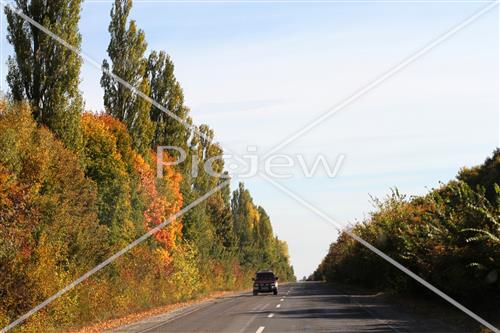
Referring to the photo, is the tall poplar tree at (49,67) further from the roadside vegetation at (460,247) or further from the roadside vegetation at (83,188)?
the roadside vegetation at (460,247)

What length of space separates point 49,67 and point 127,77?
12959 mm

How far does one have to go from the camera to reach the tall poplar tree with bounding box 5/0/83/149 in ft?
92.1

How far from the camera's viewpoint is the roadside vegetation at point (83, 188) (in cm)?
2039

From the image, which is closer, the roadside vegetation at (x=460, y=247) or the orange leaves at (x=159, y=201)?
the roadside vegetation at (x=460, y=247)

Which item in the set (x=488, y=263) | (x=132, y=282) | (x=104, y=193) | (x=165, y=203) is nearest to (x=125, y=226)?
(x=104, y=193)

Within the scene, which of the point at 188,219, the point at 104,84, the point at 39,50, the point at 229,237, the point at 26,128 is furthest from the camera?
the point at 229,237

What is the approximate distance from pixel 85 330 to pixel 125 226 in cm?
1394

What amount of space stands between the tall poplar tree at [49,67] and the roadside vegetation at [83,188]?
0.05 meters

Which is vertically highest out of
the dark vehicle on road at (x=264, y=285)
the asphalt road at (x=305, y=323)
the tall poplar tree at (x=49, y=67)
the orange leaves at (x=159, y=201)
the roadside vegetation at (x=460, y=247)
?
the tall poplar tree at (x=49, y=67)

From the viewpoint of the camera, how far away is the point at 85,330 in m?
20.5

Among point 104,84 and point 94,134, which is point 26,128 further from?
point 104,84

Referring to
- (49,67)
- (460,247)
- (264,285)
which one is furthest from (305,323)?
(264,285)

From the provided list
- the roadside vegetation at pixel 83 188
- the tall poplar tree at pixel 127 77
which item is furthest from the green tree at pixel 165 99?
the tall poplar tree at pixel 127 77

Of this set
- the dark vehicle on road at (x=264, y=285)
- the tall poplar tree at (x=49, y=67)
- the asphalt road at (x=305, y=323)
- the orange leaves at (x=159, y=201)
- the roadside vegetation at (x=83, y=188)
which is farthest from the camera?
the dark vehicle on road at (x=264, y=285)
